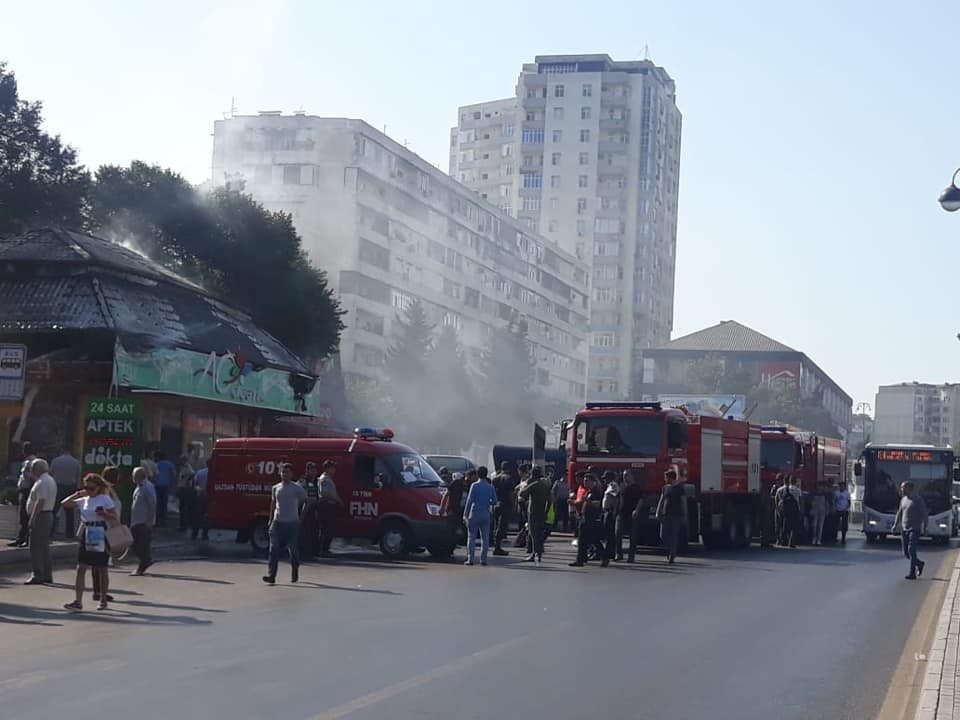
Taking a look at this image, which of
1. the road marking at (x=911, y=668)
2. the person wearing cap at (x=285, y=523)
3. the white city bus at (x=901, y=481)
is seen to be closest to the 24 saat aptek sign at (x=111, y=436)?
the person wearing cap at (x=285, y=523)

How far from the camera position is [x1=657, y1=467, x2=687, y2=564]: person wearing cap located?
25.7 m

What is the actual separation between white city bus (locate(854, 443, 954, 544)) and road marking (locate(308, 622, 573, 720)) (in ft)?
90.8

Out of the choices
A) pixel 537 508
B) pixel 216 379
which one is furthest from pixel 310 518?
pixel 216 379

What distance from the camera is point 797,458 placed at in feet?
126

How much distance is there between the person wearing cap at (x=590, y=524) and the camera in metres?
24.4

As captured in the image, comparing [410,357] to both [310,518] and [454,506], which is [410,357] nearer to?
[454,506]

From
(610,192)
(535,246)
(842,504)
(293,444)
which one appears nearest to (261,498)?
(293,444)

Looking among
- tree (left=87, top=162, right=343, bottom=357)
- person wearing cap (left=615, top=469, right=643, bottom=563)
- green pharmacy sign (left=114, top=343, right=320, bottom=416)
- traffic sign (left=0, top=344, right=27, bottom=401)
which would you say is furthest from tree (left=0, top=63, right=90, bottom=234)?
traffic sign (left=0, top=344, right=27, bottom=401)

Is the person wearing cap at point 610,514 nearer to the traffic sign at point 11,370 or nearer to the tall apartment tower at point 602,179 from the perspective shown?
the traffic sign at point 11,370

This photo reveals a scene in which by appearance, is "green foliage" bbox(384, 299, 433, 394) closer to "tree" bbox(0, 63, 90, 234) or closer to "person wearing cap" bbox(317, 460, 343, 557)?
"tree" bbox(0, 63, 90, 234)

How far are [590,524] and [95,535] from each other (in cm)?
1119

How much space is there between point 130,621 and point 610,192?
122 meters

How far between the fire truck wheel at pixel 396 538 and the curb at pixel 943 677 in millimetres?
11473

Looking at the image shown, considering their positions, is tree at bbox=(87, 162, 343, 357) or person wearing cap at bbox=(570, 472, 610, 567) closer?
person wearing cap at bbox=(570, 472, 610, 567)
